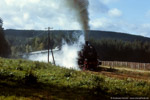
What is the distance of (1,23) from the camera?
7306 cm

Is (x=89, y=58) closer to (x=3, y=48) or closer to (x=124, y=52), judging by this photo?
(x=3, y=48)

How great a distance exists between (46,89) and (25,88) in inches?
42.6

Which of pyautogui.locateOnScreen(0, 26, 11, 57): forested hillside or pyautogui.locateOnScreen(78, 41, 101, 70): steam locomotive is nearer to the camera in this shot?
pyautogui.locateOnScreen(78, 41, 101, 70): steam locomotive

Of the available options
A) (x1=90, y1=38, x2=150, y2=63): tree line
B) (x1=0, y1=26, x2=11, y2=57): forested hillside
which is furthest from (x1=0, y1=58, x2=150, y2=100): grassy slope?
(x1=90, y1=38, x2=150, y2=63): tree line

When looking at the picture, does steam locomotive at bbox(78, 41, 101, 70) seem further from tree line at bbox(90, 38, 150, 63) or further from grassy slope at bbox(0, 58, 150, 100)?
tree line at bbox(90, 38, 150, 63)

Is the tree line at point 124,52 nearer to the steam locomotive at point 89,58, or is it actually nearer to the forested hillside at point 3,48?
the forested hillside at point 3,48

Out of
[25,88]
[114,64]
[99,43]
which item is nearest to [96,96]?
[25,88]

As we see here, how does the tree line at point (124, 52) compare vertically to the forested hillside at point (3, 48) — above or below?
below

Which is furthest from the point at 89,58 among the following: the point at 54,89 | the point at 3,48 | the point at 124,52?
the point at 124,52

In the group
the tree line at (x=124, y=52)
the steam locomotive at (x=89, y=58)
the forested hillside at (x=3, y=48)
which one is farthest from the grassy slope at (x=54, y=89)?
the tree line at (x=124, y=52)

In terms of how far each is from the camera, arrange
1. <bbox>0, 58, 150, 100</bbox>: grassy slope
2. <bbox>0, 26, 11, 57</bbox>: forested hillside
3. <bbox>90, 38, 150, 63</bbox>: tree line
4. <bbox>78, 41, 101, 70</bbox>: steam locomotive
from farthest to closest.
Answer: <bbox>90, 38, 150, 63</bbox>: tree line
<bbox>0, 26, 11, 57</bbox>: forested hillside
<bbox>78, 41, 101, 70</bbox>: steam locomotive
<bbox>0, 58, 150, 100</bbox>: grassy slope

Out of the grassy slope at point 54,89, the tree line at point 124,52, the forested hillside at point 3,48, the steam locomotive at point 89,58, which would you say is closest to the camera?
the grassy slope at point 54,89

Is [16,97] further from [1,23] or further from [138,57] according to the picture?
[138,57]

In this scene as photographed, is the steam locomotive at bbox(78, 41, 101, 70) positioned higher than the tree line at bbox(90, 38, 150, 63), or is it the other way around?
the steam locomotive at bbox(78, 41, 101, 70)
